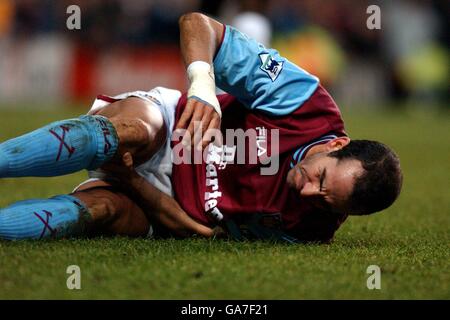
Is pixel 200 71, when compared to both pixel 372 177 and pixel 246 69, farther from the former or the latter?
pixel 372 177

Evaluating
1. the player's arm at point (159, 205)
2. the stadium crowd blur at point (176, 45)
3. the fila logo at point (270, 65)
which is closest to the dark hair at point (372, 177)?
the fila logo at point (270, 65)

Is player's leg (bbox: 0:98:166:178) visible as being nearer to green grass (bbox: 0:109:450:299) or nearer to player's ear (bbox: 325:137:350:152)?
green grass (bbox: 0:109:450:299)

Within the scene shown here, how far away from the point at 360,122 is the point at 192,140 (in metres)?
9.66

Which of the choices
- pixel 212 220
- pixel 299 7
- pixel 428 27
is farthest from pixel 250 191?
pixel 428 27

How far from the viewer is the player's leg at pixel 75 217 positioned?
3.24 metres

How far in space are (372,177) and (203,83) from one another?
735 millimetres

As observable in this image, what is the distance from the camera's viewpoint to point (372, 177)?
3.28 meters

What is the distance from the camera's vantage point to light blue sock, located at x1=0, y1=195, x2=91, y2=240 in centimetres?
322

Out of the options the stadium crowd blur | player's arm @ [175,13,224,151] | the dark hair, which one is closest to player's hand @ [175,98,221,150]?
player's arm @ [175,13,224,151]

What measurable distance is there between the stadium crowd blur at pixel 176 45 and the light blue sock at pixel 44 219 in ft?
35.7

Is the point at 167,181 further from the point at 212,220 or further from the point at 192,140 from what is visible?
the point at 192,140

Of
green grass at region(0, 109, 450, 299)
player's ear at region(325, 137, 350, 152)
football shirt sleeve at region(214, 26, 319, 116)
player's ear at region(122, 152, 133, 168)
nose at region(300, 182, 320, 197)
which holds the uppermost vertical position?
football shirt sleeve at region(214, 26, 319, 116)

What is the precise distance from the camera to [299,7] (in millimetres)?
16078

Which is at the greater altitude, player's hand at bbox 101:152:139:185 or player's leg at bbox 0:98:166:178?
player's leg at bbox 0:98:166:178
